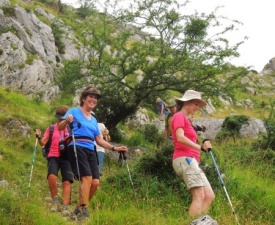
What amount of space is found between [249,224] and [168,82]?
33.2ft

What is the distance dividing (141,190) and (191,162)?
215 cm

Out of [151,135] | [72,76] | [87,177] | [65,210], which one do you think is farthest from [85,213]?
[151,135]

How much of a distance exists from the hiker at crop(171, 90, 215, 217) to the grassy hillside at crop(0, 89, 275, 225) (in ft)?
1.16

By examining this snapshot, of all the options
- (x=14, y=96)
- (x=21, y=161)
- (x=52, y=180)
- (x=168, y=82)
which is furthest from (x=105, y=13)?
(x=52, y=180)

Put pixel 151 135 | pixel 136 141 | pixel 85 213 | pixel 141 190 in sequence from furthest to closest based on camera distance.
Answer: pixel 151 135 → pixel 136 141 → pixel 141 190 → pixel 85 213

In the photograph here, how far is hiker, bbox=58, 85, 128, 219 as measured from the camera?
6.45 meters

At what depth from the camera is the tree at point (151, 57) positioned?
15.2 m

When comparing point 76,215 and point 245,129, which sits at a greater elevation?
point 245,129

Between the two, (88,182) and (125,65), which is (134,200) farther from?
(125,65)

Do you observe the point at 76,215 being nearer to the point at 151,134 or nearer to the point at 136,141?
the point at 136,141

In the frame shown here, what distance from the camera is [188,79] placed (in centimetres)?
1566

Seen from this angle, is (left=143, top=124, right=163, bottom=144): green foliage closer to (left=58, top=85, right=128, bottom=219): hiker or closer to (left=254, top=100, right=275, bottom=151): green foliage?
(left=254, top=100, right=275, bottom=151): green foliage

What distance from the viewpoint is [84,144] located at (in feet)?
21.9

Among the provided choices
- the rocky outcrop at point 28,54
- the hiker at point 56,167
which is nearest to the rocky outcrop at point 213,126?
the rocky outcrop at point 28,54
